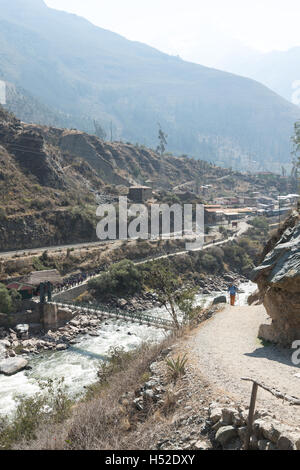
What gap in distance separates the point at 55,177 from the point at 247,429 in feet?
165

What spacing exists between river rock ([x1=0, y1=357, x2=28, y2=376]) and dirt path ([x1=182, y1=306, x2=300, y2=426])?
502 inches

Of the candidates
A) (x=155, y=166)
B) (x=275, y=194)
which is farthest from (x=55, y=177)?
(x=275, y=194)

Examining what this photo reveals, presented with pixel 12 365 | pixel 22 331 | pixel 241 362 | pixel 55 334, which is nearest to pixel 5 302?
pixel 22 331

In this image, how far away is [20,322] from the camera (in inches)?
1143

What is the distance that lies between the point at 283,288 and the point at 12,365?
56.1 ft

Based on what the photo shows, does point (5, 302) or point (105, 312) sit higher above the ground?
point (5, 302)

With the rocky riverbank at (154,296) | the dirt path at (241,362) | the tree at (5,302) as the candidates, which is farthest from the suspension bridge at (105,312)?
the dirt path at (241,362)

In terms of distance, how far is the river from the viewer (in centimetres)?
1927

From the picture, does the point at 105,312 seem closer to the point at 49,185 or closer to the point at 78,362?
the point at 78,362

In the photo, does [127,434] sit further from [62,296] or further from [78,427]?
[62,296]

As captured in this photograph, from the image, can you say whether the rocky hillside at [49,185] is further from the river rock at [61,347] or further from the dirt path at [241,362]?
the dirt path at [241,362]

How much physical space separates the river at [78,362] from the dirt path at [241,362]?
3844 millimetres

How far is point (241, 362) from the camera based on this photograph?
32.4ft

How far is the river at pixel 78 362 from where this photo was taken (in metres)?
19.3
